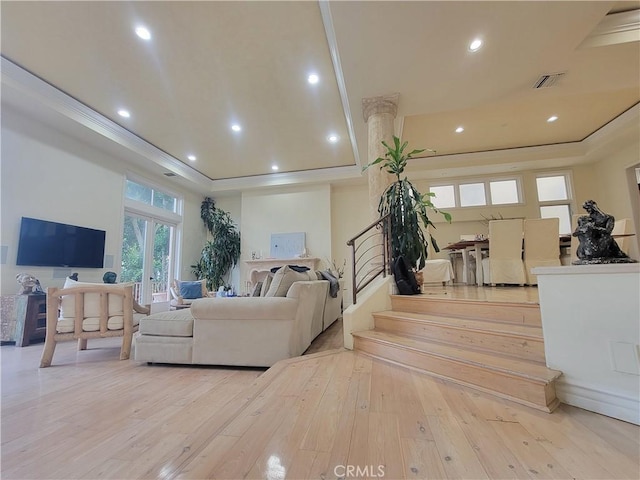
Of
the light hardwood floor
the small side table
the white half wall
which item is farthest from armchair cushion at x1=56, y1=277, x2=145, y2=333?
the white half wall

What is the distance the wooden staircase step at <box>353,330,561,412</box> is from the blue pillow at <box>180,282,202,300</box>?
13.3 ft

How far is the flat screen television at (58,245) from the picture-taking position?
4.09m

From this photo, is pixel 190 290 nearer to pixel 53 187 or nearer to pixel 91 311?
pixel 91 311

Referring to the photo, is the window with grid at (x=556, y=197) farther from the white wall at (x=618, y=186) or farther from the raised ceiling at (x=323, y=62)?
the raised ceiling at (x=323, y=62)

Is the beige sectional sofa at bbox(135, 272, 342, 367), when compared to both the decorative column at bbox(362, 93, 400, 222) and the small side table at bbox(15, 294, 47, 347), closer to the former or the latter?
the decorative column at bbox(362, 93, 400, 222)

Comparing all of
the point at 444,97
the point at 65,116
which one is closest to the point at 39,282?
the point at 65,116

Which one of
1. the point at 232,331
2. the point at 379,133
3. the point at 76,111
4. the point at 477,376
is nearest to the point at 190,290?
the point at 232,331

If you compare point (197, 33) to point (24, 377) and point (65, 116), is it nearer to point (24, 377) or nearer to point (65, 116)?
point (65, 116)

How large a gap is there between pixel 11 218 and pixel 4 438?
3988 millimetres

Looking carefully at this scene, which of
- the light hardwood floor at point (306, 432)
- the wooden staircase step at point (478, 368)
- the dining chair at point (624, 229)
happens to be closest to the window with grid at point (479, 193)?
the dining chair at point (624, 229)

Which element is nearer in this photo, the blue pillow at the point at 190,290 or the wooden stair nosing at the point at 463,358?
the wooden stair nosing at the point at 463,358

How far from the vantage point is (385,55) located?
3076 millimetres

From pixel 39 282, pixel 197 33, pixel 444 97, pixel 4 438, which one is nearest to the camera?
pixel 4 438

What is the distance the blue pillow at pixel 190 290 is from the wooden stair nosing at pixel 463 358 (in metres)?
3.80
